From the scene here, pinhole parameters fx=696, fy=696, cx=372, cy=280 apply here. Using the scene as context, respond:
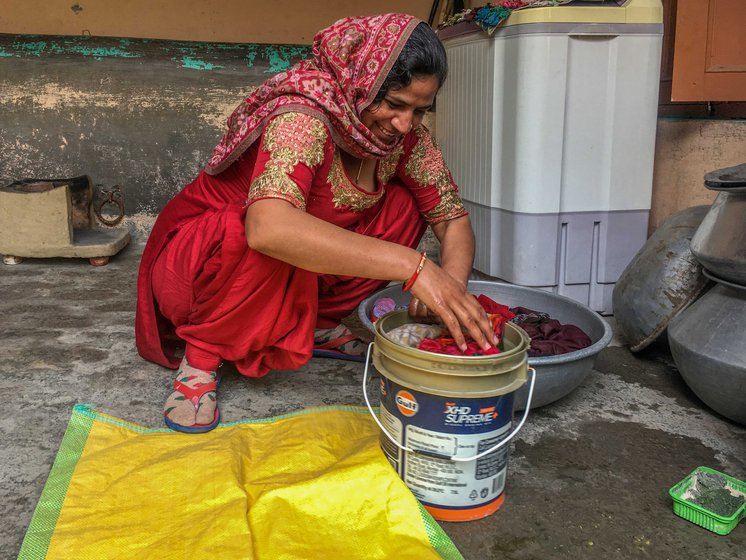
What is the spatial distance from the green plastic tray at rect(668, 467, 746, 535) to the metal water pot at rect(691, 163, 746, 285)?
0.57m

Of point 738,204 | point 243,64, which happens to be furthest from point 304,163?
point 243,64

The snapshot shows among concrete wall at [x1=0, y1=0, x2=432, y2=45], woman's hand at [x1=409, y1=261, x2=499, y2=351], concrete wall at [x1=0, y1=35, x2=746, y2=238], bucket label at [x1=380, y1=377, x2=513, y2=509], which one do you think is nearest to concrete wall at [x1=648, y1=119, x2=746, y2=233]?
woman's hand at [x1=409, y1=261, x2=499, y2=351]

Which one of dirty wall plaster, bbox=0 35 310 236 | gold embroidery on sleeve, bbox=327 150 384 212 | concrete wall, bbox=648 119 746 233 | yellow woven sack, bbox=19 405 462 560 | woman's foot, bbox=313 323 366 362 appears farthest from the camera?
dirty wall plaster, bbox=0 35 310 236

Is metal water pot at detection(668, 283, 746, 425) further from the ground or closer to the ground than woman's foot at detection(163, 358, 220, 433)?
further from the ground

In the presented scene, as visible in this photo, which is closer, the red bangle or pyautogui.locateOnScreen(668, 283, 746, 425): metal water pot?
the red bangle

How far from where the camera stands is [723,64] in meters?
2.81

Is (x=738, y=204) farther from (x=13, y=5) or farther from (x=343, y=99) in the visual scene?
(x=13, y=5)

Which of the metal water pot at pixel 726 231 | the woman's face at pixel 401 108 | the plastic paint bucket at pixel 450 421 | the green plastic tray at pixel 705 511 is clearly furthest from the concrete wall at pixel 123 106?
the green plastic tray at pixel 705 511

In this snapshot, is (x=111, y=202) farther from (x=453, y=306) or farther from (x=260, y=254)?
(x=453, y=306)

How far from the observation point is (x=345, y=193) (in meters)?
2.05

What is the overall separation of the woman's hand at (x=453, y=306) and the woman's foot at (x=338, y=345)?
0.88 metres

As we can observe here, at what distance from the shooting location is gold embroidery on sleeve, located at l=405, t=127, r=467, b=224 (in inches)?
86.8

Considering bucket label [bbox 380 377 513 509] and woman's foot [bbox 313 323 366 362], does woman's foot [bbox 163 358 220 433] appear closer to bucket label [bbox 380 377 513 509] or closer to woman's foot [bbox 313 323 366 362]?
woman's foot [bbox 313 323 366 362]

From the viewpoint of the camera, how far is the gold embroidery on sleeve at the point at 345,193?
1984 mm
